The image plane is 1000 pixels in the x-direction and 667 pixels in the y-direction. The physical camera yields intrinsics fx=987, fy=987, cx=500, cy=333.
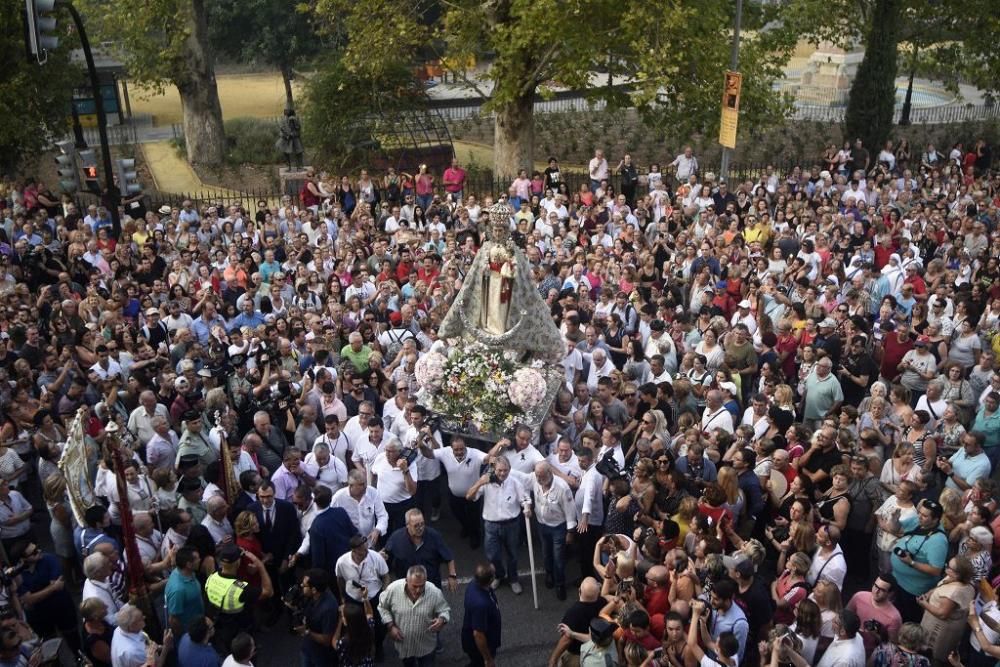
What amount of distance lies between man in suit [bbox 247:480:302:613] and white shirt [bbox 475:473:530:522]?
1833mm

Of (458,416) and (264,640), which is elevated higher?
(458,416)

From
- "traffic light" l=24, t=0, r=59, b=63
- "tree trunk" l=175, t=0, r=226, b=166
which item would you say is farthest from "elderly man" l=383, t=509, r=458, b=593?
"tree trunk" l=175, t=0, r=226, b=166

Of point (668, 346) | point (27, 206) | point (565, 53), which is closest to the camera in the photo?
point (668, 346)

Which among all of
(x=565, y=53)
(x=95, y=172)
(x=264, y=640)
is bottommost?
(x=264, y=640)

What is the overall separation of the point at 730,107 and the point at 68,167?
507 inches

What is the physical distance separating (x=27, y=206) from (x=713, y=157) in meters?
20.2

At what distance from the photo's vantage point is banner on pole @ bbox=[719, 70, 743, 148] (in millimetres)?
20094

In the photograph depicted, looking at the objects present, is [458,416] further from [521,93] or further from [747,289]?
[521,93]

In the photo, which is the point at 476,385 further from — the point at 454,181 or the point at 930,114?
the point at 930,114

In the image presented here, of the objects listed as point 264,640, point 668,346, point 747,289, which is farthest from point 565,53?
point 264,640

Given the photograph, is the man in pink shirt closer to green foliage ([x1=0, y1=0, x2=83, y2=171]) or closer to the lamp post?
the lamp post

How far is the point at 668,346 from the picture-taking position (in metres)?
12.1

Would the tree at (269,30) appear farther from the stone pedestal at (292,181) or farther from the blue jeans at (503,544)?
the blue jeans at (503,544)

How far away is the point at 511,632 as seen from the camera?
9.45 m
